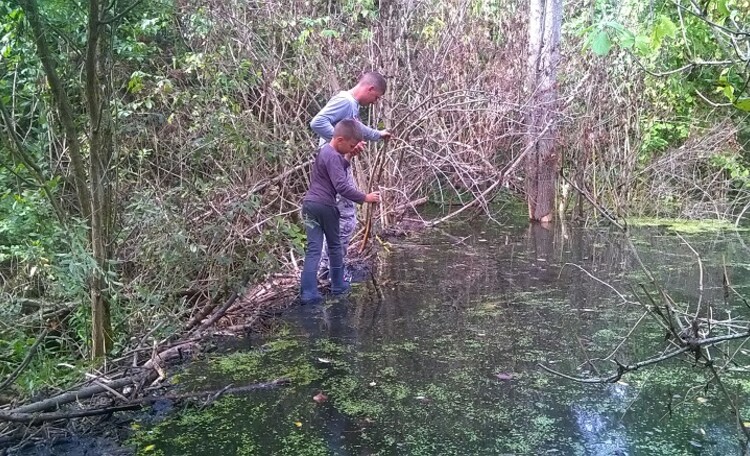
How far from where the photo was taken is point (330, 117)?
15.8 ft

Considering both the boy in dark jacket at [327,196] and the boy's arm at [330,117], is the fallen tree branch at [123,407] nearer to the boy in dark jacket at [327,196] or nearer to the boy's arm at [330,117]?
the boy in dark jacket at [327,196]

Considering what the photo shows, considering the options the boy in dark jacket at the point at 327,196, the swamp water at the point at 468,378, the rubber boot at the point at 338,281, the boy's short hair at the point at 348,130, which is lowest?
the swamp water at the point at 468,378

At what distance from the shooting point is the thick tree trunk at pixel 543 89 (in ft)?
25.2

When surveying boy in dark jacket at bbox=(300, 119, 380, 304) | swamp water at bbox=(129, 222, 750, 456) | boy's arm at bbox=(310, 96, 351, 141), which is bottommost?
swamp water at bbox=(129, 222, 750, 456)

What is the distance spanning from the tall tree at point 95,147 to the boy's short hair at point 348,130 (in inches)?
61.5

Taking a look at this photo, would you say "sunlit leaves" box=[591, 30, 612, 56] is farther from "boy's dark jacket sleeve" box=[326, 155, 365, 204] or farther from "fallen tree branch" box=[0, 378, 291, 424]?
"boy's dark jacket sleeve" box=[326, 155, 365, 204]

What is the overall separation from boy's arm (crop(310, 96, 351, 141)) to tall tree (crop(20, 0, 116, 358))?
157 centimetres

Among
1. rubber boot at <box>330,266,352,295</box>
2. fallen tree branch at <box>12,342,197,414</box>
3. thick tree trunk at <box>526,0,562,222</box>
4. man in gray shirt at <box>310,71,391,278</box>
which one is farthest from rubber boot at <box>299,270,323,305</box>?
thick tree trunk at <box>526,0,562,222</box>

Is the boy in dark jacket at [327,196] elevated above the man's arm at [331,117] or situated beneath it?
situated beneath

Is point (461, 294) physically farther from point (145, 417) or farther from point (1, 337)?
point (1, 337)

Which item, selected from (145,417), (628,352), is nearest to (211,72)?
(145,417)

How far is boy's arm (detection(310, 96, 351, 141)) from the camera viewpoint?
4.76 metres

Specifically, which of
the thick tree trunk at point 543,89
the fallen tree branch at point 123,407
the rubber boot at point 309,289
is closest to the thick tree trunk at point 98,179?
the fallen tree branch at point 123,407

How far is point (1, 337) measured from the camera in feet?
12.7
